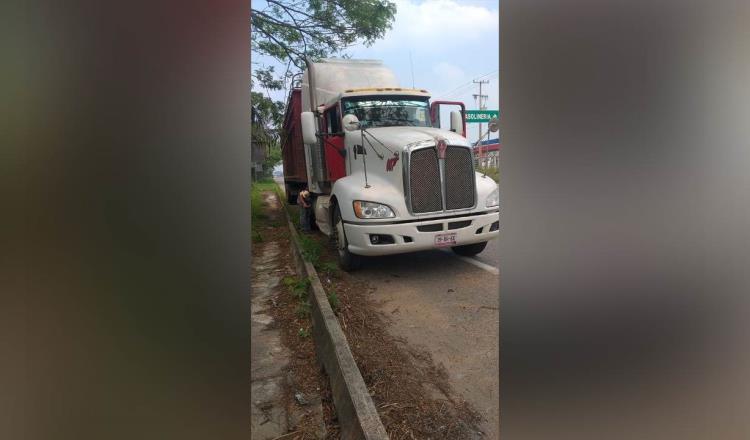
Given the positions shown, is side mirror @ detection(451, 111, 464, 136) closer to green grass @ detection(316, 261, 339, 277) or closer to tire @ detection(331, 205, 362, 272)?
tire @ detection(331, 205, 362, 272)

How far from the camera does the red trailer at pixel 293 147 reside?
345 inches

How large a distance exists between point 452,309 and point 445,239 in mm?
1232

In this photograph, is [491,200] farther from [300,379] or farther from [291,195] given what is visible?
[291,195]

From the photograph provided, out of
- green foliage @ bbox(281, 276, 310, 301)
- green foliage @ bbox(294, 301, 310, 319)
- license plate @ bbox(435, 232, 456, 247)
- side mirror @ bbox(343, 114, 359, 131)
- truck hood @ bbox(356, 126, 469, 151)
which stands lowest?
green foliage @ bbox(294, 301, 310, 319)

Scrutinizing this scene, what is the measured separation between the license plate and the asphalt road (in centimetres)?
40

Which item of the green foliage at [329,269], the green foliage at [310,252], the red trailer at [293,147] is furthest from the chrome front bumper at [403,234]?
the red trailer at [293,147]

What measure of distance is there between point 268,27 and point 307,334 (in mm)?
5612

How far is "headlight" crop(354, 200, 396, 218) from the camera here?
4.97 metres

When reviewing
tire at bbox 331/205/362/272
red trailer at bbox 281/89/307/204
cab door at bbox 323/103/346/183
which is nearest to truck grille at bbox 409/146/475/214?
tire at bbox 331/205/362/272

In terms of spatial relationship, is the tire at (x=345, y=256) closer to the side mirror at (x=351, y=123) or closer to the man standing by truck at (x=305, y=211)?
the side mirror at (x=351, y=123)

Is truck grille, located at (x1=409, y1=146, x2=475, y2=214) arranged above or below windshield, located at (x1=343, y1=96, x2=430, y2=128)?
below

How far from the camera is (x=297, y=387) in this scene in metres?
2.85

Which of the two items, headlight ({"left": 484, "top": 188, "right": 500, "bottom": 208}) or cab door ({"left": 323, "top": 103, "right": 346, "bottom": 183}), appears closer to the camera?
headlight ({"left": 484, "top": 188, "right": 500, "bottom": 208})
